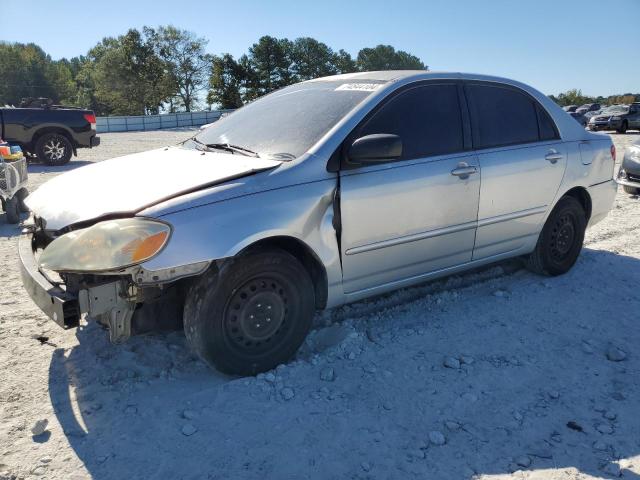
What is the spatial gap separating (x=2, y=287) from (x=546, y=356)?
4230 mm

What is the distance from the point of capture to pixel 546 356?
Result: 331 centimetres

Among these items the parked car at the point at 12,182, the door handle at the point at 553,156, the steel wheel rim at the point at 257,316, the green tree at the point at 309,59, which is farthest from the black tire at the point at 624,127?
the green tree at the point at 309,59

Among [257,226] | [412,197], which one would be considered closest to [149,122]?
[412,197]

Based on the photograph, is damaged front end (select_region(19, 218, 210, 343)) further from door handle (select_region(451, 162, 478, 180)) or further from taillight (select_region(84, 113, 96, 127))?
taillight (select_region(84, 113, 96, 127))

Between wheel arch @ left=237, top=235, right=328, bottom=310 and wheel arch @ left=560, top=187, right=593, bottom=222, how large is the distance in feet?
8.57

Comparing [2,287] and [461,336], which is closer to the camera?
[461,336]

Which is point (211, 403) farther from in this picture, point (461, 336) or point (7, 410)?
point (461, 336)

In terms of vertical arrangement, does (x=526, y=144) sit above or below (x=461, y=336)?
above

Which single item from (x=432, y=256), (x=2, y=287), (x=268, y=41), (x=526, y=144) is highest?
(x=268, y=41)

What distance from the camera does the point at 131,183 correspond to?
9.87ft

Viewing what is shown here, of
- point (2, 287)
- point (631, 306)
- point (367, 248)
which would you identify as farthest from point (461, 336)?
point (2, 287)

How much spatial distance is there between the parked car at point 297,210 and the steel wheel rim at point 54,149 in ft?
32.2

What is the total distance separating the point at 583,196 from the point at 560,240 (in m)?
0.49

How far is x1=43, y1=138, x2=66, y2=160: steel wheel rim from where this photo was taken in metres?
12.2
